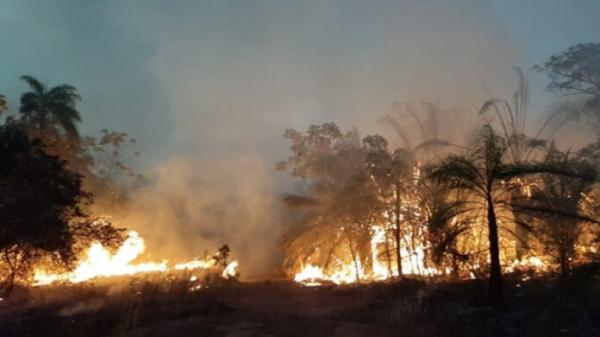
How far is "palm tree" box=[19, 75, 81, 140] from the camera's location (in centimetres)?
3038

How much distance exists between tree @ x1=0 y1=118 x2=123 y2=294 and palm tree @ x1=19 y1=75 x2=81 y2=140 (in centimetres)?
1298

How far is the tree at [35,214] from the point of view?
49.4 ft

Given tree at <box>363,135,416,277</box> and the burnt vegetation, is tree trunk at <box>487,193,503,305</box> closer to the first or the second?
the burnt vegetation

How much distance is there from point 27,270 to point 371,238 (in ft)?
51.9

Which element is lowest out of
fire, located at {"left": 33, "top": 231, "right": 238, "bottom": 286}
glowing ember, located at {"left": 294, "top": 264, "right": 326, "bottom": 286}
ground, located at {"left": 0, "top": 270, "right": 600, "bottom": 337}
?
ground, located at {"left": 0, "top": 270, "right": 600, "bottom": 337}

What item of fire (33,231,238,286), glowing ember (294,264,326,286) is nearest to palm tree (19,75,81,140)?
fire (33,231,238,286)

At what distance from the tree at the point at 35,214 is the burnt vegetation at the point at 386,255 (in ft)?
0.15

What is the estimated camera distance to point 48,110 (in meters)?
30.9

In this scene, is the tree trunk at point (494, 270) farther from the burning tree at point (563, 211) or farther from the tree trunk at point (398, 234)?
the tree trunk at point (398, 234)

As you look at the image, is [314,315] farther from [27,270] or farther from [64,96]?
[64,96]

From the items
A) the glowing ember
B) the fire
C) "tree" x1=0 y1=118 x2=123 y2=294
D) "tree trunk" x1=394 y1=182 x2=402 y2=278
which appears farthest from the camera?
the glowing ember

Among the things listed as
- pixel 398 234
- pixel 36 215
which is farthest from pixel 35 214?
pixel 398 234

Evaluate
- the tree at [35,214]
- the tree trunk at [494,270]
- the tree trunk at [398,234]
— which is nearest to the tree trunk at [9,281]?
the tree at [35,214]

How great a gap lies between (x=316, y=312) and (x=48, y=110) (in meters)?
22.7
